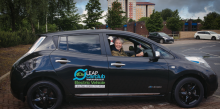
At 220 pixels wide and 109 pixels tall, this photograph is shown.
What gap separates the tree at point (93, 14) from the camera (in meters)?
34.1

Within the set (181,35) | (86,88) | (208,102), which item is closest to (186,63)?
(208,102)

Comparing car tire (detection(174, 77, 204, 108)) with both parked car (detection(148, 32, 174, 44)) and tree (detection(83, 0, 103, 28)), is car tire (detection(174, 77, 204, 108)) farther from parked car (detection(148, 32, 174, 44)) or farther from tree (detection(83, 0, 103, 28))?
tree (detection(83, 0, 103, 28))

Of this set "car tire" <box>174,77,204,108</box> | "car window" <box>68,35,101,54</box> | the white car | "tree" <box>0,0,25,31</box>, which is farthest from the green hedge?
the white car

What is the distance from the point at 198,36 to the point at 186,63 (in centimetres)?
3434

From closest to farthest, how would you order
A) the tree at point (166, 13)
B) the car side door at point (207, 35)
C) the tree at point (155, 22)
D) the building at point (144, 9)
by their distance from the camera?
the car side door at point (207, 35)
the tree at point (155, 22)
the tree at point (166, 13)
the building at point (144, 9)

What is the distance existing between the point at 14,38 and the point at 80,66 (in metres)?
15.1

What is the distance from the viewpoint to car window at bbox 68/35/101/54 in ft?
11.9

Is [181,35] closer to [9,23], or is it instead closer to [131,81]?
[9,23]

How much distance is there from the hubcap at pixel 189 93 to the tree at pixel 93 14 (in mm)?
31627

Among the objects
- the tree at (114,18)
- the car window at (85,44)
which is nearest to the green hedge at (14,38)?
the car window at (85,44)

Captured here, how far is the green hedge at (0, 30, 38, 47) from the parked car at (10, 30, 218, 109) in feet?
39.0

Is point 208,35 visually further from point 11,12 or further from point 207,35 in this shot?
point 11,12

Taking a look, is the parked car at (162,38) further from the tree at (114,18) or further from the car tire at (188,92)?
the car tire at (188,92)

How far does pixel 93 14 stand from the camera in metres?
34.1
